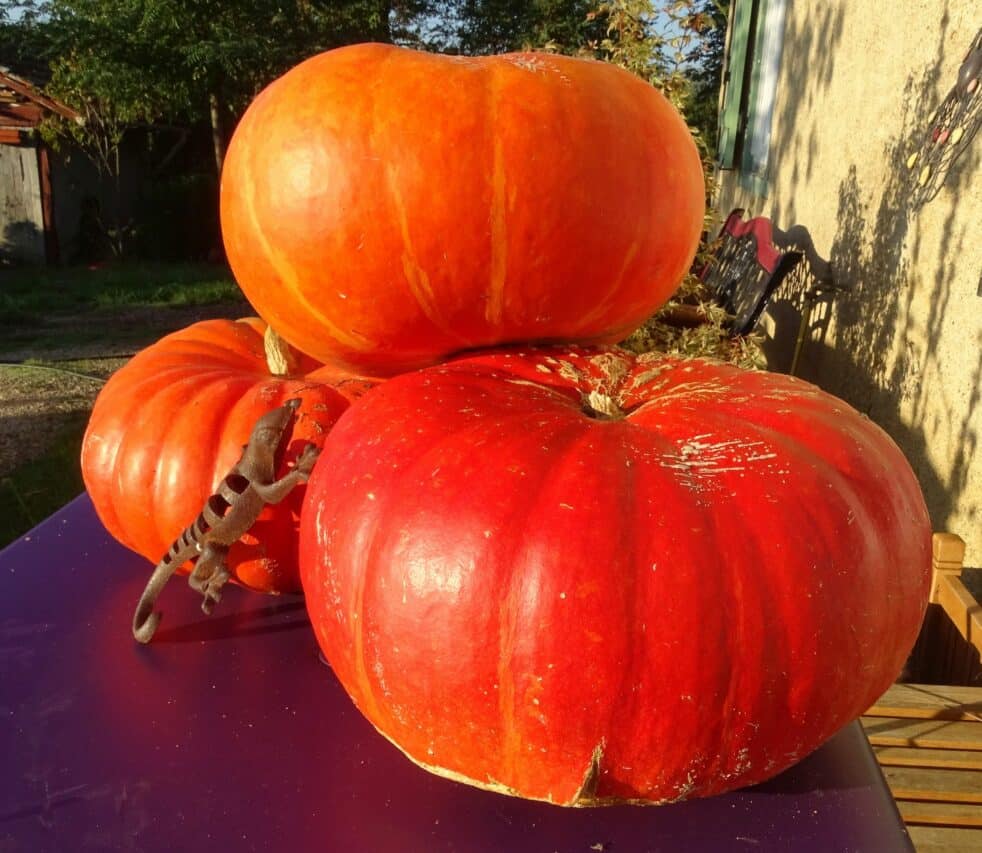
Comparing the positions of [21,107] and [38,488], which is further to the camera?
[21,107]

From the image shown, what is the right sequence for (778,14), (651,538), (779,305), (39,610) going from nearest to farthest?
(651,538) < (39,610) < (779,305) < (778,14)

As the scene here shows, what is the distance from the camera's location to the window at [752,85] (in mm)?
5512

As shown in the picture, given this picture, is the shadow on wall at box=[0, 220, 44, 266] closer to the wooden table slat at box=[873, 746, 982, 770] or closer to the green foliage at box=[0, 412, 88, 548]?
the green foliage at box=[0, 412, 88, 548]

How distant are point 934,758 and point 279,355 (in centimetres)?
157

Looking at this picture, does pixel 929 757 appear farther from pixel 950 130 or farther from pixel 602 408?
pixel 950 130

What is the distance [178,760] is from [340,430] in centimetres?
42

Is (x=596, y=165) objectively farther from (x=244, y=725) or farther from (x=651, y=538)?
(x=244, y=725)

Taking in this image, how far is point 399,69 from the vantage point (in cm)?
101

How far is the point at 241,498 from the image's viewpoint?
107 centimetres

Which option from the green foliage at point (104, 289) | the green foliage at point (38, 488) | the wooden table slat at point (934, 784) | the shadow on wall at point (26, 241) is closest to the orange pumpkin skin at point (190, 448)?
the wooden table slat at point (934, 784)

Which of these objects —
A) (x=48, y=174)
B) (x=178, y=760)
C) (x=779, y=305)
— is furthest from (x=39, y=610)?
(x=48, y=174)

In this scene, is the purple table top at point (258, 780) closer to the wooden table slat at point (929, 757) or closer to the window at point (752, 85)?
the wooden table slat at point (929, 757)

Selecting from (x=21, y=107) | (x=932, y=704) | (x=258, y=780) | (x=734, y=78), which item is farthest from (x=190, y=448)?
(x=21, y=107)

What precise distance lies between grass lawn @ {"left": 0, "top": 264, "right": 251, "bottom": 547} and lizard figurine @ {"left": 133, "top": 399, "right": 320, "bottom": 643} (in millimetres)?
2888
